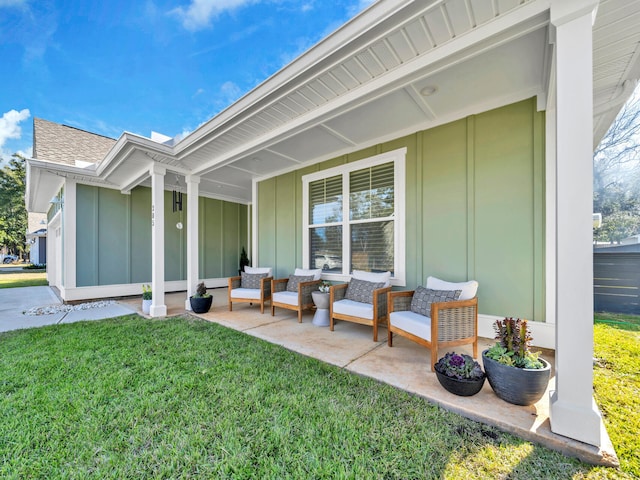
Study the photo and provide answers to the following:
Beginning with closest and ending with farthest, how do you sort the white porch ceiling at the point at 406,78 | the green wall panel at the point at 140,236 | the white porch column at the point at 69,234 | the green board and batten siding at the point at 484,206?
the white porch ceiling at the point at 406,78, the green board and batten siding at the point at 484,206, the white porch column at the point at 69,234, the green wall panel at the point at 140,236

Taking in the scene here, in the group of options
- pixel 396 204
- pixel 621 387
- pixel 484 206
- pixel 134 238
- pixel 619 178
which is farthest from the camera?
pixel 619 178

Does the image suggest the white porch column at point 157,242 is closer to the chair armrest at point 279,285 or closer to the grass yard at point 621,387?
the chair armrest at point 279,285

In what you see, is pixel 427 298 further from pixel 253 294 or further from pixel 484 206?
pixel 253 294

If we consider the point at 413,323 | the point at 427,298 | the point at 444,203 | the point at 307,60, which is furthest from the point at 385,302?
the point at 307,60

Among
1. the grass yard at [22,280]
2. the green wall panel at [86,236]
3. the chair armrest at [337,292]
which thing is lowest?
the grass yard at [22,280]

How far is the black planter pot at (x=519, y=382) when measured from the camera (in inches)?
75.7

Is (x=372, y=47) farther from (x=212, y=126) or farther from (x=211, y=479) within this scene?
(x=211, y=479)

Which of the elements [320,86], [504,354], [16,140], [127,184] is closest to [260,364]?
[504,354]

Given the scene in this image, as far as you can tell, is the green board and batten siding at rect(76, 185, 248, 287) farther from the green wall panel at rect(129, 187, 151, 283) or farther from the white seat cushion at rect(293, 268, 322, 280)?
the white seat cushion at rect(293, 268, 322, 280)

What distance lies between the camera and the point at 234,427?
1809 mm

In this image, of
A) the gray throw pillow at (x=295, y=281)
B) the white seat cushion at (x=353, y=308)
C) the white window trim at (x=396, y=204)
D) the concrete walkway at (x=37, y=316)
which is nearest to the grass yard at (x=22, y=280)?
the concrete walkway at (x=37, y=316)

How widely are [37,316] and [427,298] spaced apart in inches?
265

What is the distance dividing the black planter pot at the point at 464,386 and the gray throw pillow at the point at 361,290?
1.69m

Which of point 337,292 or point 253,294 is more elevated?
point 337,292
